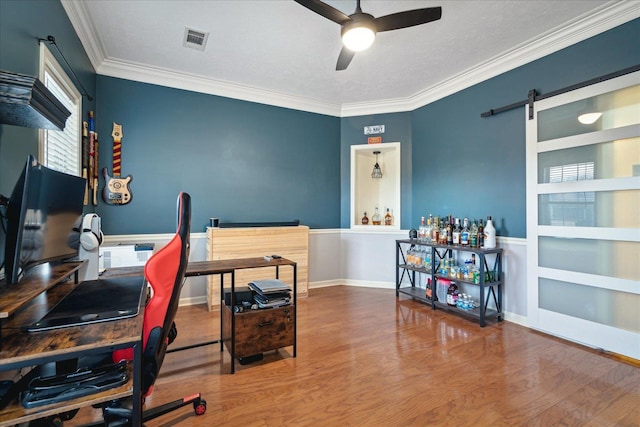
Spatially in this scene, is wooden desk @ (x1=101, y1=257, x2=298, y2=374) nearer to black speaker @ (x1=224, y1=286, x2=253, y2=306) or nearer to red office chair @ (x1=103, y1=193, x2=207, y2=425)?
black speaker @ (x1=224, y1=286, x2=253, y2=306)

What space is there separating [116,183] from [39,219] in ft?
8.28

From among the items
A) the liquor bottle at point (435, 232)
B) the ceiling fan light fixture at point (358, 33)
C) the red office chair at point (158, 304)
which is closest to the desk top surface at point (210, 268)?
the red office chair at point (158, 304)

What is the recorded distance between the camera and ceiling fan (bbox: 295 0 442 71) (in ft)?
7.00

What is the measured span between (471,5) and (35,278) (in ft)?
11.3

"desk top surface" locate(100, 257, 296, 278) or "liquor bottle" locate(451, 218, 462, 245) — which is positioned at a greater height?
"liquor bottle" locate(451, 218, 462, 245)

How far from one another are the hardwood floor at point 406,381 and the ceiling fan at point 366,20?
259 centimetres

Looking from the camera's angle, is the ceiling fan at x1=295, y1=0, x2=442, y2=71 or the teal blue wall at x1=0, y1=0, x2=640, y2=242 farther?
the teal blue wall at x1=0, y1=0, x2=640, y2=242

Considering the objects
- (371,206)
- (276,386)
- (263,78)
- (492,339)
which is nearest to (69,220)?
(276,386)

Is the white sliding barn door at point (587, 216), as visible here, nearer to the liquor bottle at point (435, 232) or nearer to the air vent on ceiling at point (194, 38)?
the liquor bottle at point (435, 232)

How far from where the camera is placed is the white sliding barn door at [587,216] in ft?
8.05

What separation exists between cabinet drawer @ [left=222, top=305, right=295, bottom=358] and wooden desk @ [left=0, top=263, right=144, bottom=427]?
1.10 meters

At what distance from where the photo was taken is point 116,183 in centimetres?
350

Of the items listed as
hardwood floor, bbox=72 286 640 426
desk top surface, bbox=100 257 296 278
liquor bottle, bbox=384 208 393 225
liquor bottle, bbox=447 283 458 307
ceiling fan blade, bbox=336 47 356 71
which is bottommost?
hardwood floor, bbox=72 286 640 426

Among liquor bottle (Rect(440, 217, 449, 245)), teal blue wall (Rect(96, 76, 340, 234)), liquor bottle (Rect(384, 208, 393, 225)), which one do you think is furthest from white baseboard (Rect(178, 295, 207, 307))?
liquor bottle (Rect(440, 217, 449, 245))
